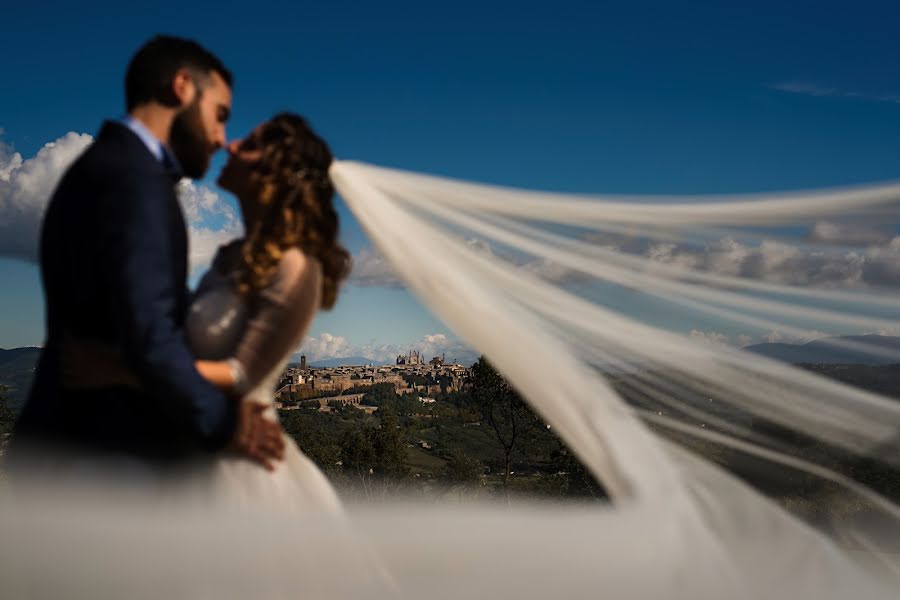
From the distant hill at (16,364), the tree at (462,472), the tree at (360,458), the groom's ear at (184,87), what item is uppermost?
the distant hill at (16,364)

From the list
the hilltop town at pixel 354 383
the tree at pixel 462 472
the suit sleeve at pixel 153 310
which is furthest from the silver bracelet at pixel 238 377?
the hilltop town at pixel 354 383

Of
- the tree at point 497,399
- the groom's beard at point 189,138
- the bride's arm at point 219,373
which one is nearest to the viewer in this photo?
the bride's arm at point 219,373

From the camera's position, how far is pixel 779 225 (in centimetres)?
383

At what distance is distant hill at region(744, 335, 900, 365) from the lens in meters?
3.94

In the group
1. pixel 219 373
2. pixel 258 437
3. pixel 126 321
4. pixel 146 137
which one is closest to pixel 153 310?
pixel 126 321

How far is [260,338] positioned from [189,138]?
79 cm

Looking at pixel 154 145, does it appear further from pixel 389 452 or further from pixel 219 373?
pixel 389 452

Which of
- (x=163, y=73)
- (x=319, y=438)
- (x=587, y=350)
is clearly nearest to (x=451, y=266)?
(x=587, y=350)

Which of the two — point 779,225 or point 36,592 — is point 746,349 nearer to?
point 779,225

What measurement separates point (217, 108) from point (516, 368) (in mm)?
1517

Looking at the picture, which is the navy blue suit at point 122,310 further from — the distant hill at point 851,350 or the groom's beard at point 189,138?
the distant hill at point 851,350

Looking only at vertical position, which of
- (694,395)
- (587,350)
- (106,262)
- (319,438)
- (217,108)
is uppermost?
(217,108)

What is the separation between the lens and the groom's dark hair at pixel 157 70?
2697 millimetres

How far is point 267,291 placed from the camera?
2.62 m
